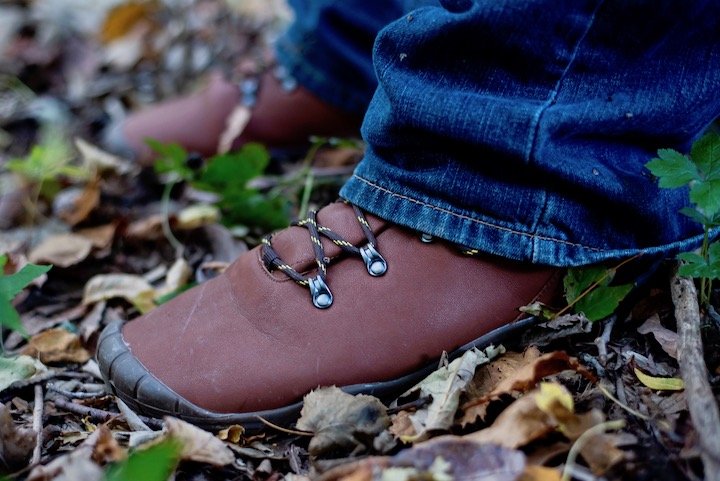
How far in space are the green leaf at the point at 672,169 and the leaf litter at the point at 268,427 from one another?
7.4 inches

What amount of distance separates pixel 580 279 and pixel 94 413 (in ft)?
2.76

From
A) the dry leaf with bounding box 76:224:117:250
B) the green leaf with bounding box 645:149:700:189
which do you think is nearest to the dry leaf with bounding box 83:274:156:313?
the dry leaf with bounding box 76:224:117:250

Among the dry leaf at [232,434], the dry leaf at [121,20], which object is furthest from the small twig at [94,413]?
the dry leaf at [121,20]

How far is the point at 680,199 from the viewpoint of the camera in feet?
3.83

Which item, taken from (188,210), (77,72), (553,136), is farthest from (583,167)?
(77,72)

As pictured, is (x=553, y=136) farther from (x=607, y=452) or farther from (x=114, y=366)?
(x=114, y=366)

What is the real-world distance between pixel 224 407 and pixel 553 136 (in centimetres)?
66

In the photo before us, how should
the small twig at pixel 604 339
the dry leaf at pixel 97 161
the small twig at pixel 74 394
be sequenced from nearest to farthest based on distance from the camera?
the small twig at pixel 604 339 < the small twig at pixel 74 394 < the dry leaf at pixel 97 161

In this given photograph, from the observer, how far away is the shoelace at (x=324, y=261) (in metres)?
1.13

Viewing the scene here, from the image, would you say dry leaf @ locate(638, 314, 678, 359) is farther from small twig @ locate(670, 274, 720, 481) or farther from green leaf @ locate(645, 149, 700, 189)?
green leaf @ locate(645, 149, 700, 189)

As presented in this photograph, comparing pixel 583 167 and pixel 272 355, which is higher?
pixel 583 167

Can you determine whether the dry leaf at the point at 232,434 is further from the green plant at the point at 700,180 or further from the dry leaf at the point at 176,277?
the green plant at the point at 700,180

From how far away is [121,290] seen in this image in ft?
5.22

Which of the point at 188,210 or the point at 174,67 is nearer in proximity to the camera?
the point at 188,210
